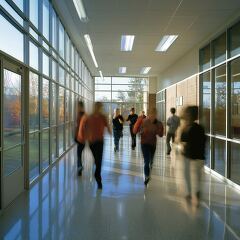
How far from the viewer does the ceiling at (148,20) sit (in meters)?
7.88

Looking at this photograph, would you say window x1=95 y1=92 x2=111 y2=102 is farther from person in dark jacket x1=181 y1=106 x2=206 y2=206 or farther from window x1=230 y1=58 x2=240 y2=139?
person in dark jacket x1=181 y1=106 x2=206 y2=206

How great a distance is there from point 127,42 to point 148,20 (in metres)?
3.37

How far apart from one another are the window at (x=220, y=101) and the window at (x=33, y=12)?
4402mm

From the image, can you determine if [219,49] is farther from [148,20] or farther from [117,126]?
[117,126]

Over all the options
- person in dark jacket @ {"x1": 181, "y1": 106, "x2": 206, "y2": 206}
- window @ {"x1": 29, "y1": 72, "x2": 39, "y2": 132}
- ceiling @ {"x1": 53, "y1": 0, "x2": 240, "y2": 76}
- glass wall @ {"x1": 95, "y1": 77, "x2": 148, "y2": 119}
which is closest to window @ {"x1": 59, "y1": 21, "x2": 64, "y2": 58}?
ceiling @ {"x1": 53, "y1": 0, "x2": 240, "y2": 76}

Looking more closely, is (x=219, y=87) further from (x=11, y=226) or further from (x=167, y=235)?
(x=11, y=226)

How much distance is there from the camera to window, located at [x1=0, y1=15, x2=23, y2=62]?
5.41 m

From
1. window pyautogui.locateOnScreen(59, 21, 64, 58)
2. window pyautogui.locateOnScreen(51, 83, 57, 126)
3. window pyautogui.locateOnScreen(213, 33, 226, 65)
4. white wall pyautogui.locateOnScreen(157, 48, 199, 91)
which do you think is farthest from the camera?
white wall pyautogui.locateOnScreen(157, 48, 199, 91)

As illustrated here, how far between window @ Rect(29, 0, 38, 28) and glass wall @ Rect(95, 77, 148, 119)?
2087 centimetres

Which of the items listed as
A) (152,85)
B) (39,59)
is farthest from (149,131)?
(152,85)

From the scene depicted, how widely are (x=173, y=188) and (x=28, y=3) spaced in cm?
460

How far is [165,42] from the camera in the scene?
12547 mm

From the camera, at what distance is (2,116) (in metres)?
5.22

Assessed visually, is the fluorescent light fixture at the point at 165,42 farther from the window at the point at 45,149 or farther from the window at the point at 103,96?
the window at the point at 103,96
